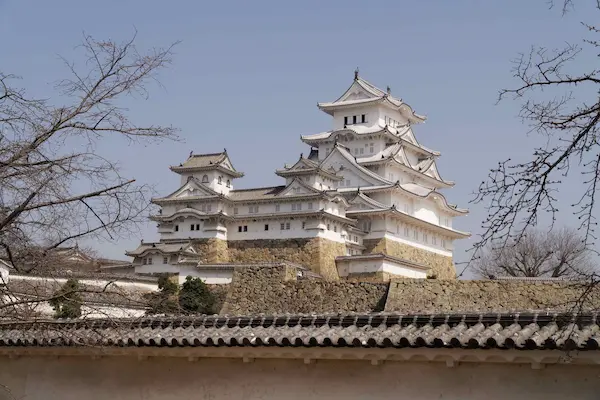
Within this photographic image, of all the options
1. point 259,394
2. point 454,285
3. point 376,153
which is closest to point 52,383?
point 259,394

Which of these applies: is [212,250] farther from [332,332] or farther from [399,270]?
[332,332]

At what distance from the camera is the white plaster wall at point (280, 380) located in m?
6.57

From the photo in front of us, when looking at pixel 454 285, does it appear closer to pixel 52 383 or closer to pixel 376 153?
pixel 52 383

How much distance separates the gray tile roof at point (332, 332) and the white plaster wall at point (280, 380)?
449mm

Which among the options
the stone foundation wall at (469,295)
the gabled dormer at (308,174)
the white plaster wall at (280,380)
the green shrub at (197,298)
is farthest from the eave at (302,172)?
the white plaster wall at (280,380)

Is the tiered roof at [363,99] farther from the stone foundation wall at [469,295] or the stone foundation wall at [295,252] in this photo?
the stone foundation wall at [469,295]

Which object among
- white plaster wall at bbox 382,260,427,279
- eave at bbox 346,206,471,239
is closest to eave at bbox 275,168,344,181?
eave at bbox 346,206,471,239

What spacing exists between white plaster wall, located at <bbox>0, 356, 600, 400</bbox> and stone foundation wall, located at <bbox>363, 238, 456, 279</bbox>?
1143 inches

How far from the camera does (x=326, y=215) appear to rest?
37.7 meters

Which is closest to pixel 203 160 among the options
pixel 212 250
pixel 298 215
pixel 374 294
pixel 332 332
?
pixel 212 250

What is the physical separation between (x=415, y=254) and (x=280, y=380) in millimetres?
35855

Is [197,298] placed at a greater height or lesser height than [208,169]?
lesser

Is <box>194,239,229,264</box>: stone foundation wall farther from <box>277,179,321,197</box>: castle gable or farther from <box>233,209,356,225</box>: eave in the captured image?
<box>277,179,321,197</box>: castle gable

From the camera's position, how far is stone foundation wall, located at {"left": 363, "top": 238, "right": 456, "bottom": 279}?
39688 mm
